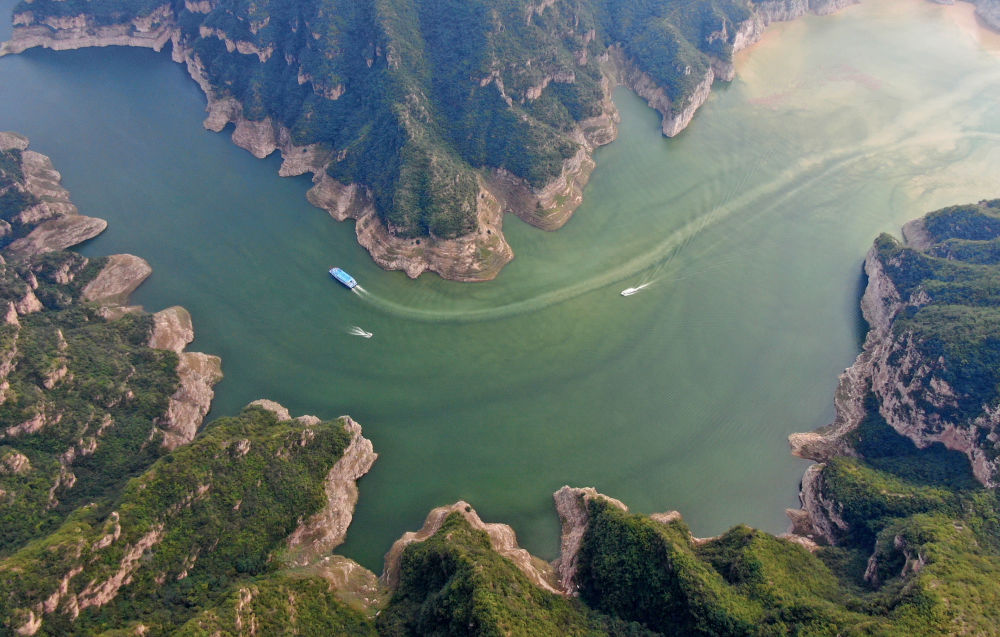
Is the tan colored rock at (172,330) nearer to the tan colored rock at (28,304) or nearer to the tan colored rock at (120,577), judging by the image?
the tan colored rock at (28,304)

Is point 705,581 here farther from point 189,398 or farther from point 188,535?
point 189,398

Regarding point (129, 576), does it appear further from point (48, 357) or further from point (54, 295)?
point (54, 295)

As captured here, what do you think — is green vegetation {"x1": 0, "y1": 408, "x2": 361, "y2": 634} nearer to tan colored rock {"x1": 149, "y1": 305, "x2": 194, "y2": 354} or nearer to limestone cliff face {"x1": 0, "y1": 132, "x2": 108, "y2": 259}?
tan colored rock {"x1": 149, "y1": 305, "x2": 194, "y2": 354}

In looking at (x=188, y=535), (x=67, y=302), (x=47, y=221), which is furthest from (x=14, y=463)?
(x=47, y=221)

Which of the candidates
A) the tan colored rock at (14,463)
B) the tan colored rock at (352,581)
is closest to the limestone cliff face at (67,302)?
the tan colored rock at (14,463)

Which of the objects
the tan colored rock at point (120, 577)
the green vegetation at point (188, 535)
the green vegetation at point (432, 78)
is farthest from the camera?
the green vegetation at point (432, 78)

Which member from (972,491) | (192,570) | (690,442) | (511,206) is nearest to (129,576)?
(192,570)

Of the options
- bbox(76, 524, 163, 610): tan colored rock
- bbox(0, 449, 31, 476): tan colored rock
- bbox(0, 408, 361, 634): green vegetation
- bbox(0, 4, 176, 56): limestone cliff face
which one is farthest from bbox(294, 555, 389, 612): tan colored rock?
bbox(0, 4, 176, 56): limestone cliff face
